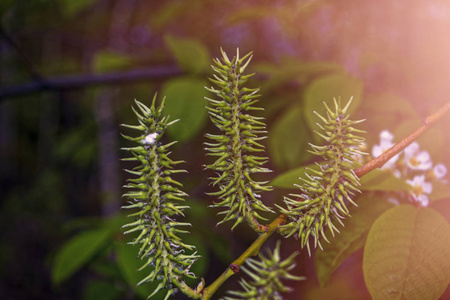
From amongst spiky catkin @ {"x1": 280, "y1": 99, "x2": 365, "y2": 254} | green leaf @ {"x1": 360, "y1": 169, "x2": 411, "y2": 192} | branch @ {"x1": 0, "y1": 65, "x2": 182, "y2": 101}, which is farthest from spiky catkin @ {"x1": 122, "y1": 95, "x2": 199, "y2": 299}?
branch @ {"x1": 0, "y1": 65, "x2": 182, "y2": 101}

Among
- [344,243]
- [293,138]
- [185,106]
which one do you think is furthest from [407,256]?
[185,106]

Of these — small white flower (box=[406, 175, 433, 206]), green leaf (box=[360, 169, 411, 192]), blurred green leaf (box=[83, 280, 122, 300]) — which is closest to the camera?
green leaf (box=[360, 169, 411, 192])

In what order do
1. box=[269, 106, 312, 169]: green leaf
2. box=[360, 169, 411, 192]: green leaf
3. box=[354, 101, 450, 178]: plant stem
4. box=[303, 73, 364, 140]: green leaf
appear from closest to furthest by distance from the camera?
box=[354, 101, 450, 178]: plant stem < box=[360, 169, 411, 192]: green leaf < box=[303, 73, 364, 140]: green leaf < box=[269, 106, 312, 169]: green leaf

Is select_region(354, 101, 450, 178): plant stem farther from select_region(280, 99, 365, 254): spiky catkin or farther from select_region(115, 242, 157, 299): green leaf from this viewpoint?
select_region(115, 242, 157, 299): green leaf

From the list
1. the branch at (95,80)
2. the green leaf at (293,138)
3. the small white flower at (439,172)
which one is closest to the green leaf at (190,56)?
the branch at (95,80)

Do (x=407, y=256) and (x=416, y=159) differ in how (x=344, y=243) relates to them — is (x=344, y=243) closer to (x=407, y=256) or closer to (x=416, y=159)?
(x=407, y=256)

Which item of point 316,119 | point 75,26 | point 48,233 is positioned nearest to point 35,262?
point 48,233

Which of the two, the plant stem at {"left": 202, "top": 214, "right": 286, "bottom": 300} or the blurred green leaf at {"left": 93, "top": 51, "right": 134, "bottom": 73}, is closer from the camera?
the plant stem at {"left": 202, "top": 214, "right": 286, "bottom": 300}
